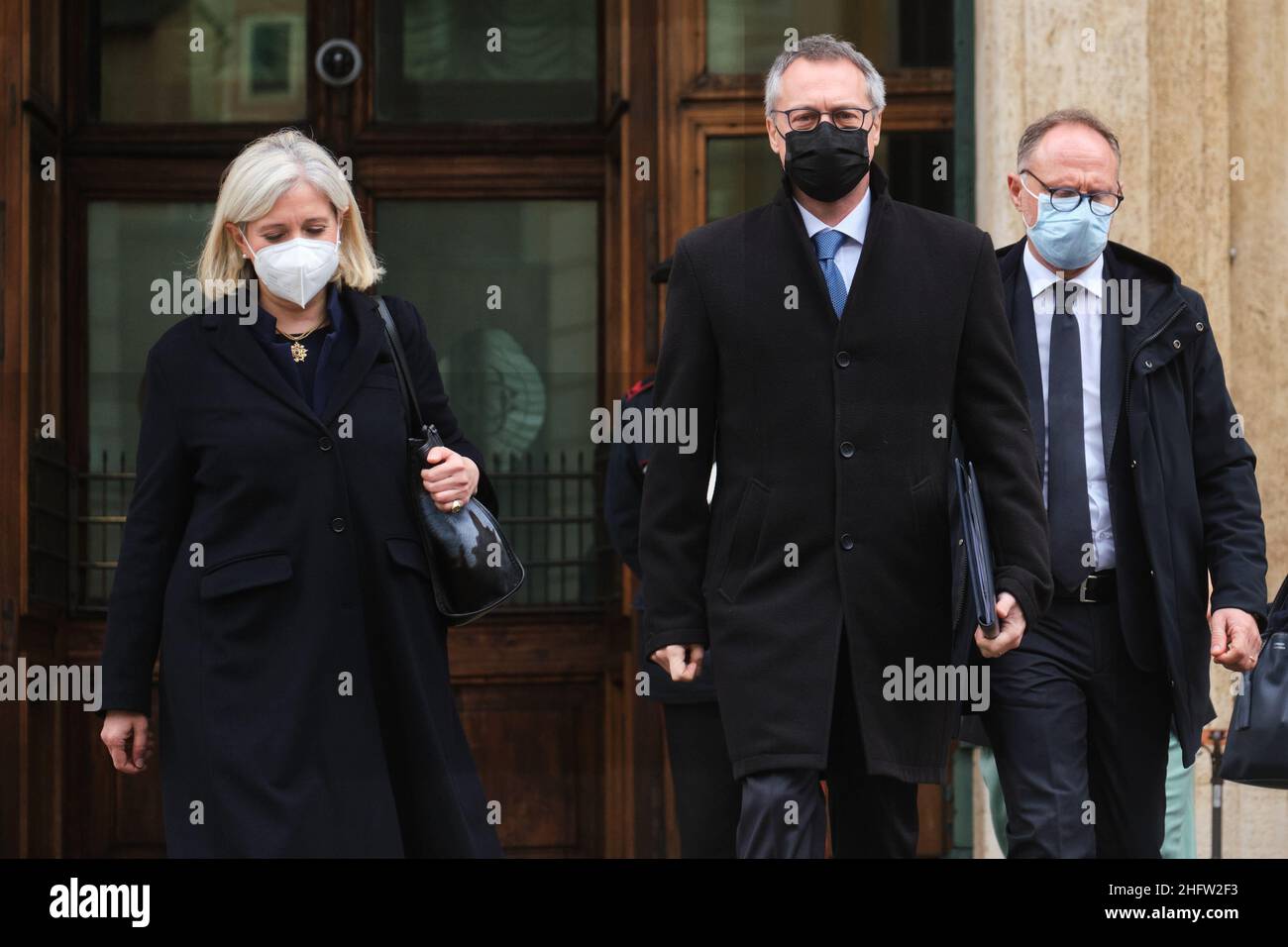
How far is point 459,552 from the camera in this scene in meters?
5.54

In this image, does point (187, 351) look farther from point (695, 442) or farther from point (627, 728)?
point (627, 728)

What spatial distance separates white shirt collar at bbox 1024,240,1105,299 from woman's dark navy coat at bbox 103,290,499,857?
1.72m

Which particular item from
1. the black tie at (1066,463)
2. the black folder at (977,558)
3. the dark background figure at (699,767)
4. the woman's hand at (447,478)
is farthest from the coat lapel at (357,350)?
the black tie at (1066,463)

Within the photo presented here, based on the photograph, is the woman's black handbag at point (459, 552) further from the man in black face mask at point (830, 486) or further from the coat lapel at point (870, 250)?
the coat lapel at point (870, 250)

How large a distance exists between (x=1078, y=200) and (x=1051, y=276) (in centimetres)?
21

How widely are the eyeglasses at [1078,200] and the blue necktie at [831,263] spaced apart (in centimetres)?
88

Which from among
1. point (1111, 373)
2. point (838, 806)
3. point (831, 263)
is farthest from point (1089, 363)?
point (838, 806)

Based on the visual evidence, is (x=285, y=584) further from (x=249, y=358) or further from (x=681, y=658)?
(x=681, y=658)

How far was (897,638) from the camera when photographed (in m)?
5.27

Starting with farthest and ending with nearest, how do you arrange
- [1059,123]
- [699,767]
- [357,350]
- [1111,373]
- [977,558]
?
[699,767]
[1059,123]
[1111,373]
[357,350]
[977,558]

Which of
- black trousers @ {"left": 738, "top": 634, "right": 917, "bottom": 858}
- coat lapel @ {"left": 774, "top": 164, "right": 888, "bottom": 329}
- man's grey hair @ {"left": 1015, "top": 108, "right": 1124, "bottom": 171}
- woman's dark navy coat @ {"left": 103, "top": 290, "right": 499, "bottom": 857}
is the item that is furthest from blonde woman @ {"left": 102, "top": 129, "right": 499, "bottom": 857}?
man's grey hair @ {"left": 1015, "top": 108, "right": 1124, "bottom": 171}

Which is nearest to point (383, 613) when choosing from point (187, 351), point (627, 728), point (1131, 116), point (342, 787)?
point (342, 787)

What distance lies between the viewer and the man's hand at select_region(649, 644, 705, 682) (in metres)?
5.28

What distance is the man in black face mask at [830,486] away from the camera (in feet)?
17.1
